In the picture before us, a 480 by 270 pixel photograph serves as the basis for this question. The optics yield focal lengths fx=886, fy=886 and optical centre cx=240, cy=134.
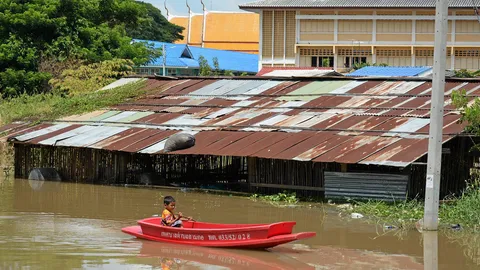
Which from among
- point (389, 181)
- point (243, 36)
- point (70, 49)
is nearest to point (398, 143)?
point (389, 181)

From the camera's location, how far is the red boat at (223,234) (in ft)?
43.7

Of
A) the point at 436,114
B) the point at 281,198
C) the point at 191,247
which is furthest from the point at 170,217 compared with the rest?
the point at 281,198

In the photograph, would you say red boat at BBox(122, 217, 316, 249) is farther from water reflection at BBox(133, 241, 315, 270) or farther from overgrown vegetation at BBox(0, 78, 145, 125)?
overgrown vegetation at BBox(0, 78, 145, 125)

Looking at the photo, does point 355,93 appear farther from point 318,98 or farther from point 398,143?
point 398,143

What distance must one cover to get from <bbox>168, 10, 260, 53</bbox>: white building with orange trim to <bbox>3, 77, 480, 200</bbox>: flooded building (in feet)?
140

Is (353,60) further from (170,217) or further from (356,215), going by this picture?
(170,217)

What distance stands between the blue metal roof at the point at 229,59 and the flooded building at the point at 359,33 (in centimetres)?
806

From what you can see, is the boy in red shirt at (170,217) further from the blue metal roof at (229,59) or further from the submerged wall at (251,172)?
the blue metal roof at (229,59)

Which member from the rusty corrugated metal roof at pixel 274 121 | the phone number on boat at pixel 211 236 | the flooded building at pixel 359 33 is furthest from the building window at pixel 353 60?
the phone number on boat at pixel 211 236

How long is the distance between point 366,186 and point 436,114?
175 inches

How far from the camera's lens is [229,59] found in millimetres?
60562

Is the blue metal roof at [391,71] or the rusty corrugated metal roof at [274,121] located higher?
the blue metal roof at [391,71]

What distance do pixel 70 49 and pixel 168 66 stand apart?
18543 mm

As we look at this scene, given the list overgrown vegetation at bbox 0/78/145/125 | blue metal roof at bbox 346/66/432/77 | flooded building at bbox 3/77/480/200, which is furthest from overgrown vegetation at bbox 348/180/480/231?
blue metal roof at bbox 346/66/432/77
